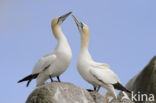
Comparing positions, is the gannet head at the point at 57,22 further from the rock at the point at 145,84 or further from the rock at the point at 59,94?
the rock at the point at 145,84

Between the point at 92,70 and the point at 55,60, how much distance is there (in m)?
0.97

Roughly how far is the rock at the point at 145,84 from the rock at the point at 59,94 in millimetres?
7352

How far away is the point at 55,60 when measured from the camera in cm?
1169

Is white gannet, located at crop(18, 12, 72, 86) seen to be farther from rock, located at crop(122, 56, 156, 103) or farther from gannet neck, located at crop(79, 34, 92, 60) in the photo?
rock, located at crop(122, 56, 156, 103)

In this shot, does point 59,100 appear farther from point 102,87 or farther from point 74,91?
point 102,87

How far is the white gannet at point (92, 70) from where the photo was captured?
11.8 meters

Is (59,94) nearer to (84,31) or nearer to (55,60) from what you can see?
(55,60)

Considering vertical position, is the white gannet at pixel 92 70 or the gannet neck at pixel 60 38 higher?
the gannet neck at pixel 60 38

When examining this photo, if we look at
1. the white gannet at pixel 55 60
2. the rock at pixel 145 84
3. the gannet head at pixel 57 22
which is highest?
the gannet head at pixel 57 22

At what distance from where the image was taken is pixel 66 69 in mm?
11797

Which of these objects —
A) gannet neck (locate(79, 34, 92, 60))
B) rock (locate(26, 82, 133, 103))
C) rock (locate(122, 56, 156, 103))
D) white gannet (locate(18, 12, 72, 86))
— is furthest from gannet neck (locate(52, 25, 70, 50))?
rock (locate(122, 56, 156, 103))

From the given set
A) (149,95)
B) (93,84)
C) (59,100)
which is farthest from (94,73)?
(149,95)

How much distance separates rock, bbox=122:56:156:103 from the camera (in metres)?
18.8

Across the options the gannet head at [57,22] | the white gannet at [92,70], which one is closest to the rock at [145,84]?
the white gannet at [92,70]
